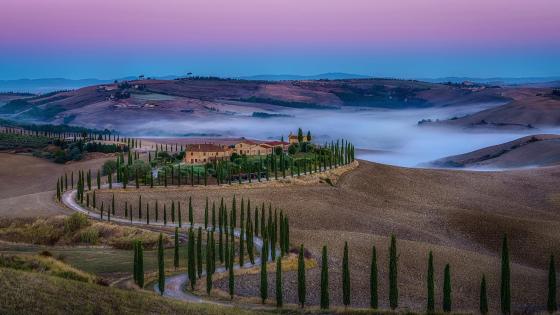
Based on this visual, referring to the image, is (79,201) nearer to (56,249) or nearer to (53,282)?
(56,249)

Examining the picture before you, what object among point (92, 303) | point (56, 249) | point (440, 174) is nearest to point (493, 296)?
point (92, 303)

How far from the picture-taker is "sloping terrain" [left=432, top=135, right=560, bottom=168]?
13288 cm

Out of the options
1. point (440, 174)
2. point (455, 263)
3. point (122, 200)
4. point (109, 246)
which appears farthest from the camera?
point (440, 174)

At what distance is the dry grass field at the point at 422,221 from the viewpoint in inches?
2058

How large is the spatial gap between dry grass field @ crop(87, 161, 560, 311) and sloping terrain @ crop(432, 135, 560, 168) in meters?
21.2

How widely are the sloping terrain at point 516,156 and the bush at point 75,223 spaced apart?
8300 centimetres

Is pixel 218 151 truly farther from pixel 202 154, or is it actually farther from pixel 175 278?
pixel 175 278

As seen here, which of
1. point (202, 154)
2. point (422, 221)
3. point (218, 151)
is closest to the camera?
point (422, 221)

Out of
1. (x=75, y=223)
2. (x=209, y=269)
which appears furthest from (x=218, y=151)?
(x=209, y=269)

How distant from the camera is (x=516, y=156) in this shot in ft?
460

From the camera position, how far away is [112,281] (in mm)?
46906

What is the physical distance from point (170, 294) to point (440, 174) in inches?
2859

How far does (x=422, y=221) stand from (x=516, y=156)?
221 ft

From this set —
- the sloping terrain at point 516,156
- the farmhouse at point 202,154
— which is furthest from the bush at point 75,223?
the sloping terrain at point 516,156
